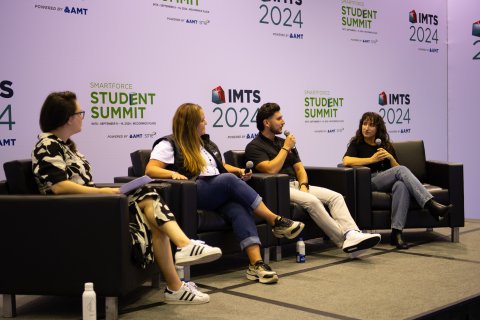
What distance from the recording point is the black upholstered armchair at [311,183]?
424cm

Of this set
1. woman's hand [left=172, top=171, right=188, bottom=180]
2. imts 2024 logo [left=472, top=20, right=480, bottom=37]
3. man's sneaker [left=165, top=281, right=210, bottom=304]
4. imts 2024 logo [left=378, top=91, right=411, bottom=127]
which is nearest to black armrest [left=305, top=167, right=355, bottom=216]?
woman's hand [left=172, top=171, right=188, bottom=180]

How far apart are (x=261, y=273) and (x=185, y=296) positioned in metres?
0.60

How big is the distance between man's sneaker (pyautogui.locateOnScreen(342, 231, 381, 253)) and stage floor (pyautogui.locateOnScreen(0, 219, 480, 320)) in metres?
0.11

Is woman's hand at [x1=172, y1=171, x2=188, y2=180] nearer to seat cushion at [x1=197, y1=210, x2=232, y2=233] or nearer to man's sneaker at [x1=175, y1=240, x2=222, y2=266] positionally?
seat cushion at [x1=197, y1=210, x2=232, y2=233]

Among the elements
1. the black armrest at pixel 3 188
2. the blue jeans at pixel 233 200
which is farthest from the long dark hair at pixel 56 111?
the blue jeans at pixel 233 200

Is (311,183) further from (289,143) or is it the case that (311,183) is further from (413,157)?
(413,157)

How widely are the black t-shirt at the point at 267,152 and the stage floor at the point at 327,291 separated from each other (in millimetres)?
647

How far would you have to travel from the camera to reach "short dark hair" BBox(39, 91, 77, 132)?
3164 millimetres

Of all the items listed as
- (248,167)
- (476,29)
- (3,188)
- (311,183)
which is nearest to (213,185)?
(248,167)

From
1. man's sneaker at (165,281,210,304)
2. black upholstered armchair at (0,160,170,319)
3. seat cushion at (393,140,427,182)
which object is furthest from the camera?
seat cushion at (393,140,427,182)

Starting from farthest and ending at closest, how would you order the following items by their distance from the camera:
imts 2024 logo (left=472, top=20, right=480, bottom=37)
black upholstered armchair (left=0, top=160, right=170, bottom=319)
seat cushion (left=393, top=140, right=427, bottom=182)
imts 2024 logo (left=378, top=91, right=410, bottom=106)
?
1. imts 2024 logo (left=472, top=20, right=480, bottom=37)
2. imts 2024 logo (left=378, top=91, right=410, bottom=106)
3. seat cushion (left=393, top=140, right=427, bottom=182)
4. black upholstered armchair (left=0, top=160, right=170, bottom=319)

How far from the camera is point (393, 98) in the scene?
683cm

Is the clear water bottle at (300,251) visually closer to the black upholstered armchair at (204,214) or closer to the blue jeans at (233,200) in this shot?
the black upholstered armchair at (204,214)

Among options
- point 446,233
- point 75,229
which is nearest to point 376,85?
point 446,233
